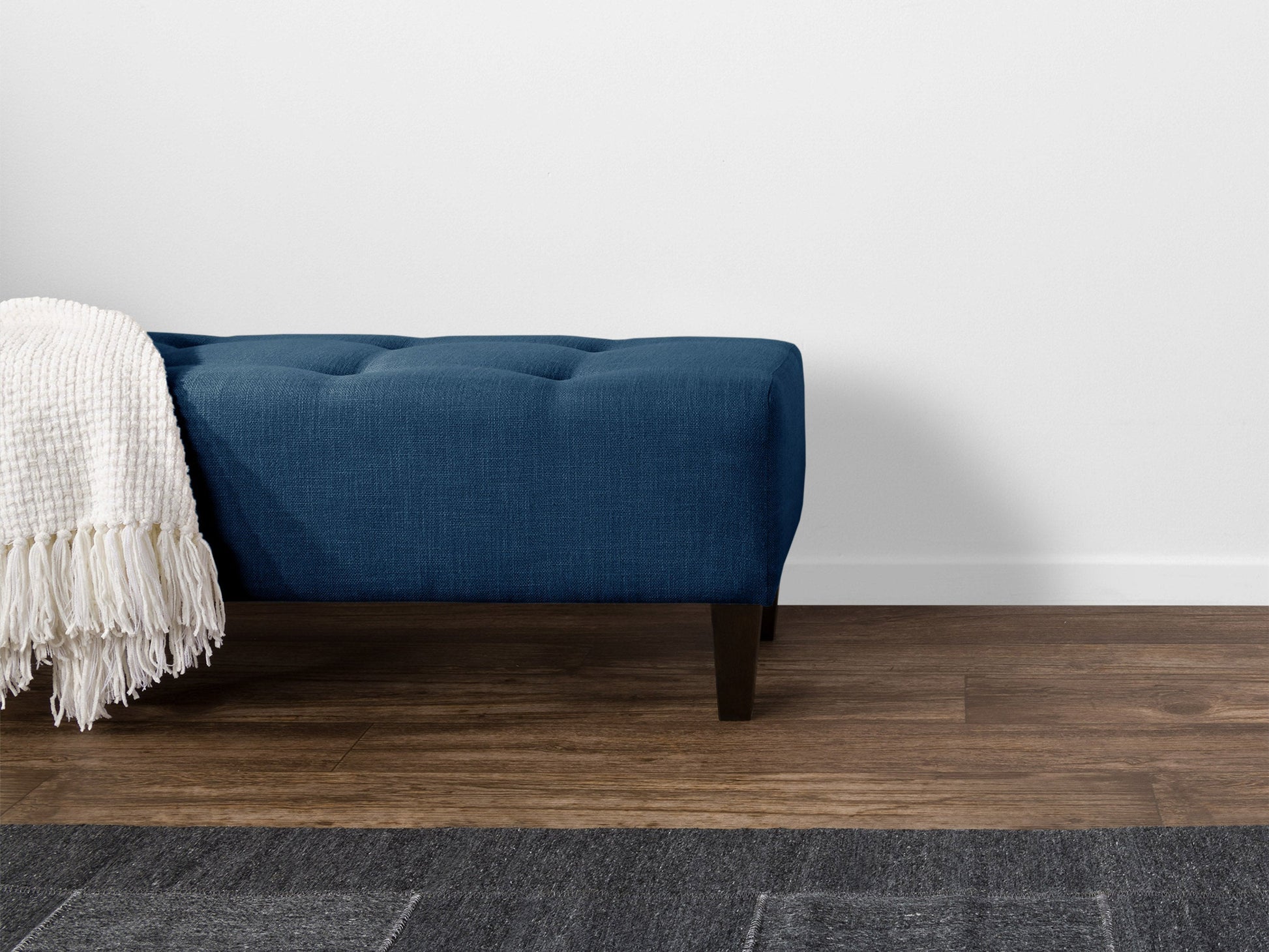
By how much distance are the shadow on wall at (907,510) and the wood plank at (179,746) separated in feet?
2.54

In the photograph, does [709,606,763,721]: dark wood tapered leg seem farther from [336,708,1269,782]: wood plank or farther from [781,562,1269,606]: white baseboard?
[781,562,1269,606]: white baseboard

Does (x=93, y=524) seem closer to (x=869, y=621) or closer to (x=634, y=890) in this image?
(x=634, y=890)

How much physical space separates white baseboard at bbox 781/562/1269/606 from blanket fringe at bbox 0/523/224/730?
34.5 inches

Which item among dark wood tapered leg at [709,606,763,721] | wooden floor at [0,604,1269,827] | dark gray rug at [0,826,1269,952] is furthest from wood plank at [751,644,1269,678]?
dark gray rug at [0,826,1269,952]

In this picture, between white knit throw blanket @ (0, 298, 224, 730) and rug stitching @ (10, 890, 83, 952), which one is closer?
rug stitching @ (10, 890, 83, 952)

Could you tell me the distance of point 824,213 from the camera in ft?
5.62

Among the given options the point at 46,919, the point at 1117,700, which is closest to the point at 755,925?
the point at 46,919

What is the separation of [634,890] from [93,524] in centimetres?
62

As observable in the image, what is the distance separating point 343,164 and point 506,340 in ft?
1.59

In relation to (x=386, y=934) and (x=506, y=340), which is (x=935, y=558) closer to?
(x=506, y=340)

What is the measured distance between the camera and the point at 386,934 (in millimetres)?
851

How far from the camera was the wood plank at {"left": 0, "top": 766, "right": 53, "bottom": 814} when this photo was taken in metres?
1.11

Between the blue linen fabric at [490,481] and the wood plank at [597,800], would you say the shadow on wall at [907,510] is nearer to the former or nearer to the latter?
the blue linen fabric at [490,481]

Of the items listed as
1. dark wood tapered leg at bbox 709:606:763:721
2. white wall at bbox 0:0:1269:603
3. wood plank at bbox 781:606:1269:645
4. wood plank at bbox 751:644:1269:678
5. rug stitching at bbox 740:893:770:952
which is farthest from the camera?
white wall at bbox 0:0:1269:603
